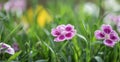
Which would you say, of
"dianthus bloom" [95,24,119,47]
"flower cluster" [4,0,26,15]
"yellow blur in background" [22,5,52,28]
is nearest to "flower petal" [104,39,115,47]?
"dianthus bloom" [95,24,119,47]

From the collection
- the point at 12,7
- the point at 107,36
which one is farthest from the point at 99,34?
the point at 12,7

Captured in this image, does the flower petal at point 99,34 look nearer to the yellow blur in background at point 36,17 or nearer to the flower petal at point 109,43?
the flower petal at point 109,43

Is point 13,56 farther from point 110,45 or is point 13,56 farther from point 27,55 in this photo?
point 110,45

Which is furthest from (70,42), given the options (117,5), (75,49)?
(117,5)

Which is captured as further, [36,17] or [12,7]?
[12,7]

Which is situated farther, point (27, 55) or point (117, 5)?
point (117, 5)

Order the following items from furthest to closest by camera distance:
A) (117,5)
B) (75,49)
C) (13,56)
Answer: (117,5), (75,49), (13,56)

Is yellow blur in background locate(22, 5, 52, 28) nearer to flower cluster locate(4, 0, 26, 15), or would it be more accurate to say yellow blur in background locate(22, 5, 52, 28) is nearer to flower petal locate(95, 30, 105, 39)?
flower cluster locate(4, 0, 26, 15)

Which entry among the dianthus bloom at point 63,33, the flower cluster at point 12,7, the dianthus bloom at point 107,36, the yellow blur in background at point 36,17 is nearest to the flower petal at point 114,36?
the dianthus bloom at point 107,36

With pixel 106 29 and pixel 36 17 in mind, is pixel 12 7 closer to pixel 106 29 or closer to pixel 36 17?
pixel 36 17
